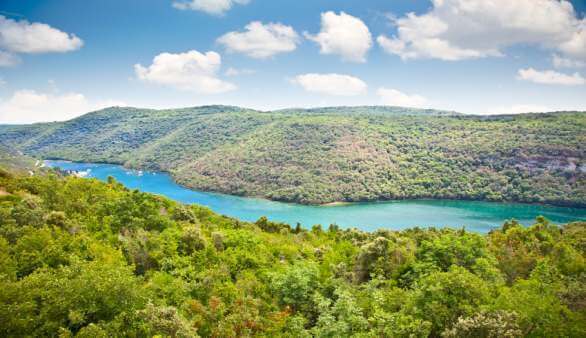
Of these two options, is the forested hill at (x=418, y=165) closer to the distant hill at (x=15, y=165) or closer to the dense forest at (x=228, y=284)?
the distant hill at (x=15, y=165)

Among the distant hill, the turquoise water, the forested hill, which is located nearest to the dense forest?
the distant hill

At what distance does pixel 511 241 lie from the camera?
143 ft

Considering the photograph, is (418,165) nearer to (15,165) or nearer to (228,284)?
(15,165)

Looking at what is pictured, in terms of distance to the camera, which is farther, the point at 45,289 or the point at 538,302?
the point at 538,302

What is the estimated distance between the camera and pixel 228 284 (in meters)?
22.5

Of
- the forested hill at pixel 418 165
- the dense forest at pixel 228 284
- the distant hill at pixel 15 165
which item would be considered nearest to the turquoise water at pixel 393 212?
the forested hill at pixel 418 165

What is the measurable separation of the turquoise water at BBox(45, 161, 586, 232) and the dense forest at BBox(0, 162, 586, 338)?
75580 millimetres

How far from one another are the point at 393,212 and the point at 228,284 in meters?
111

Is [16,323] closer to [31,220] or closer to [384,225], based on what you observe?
[31,220]

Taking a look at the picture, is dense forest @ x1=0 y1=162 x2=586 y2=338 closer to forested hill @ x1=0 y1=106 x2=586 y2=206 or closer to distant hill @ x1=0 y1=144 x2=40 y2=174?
distant hill @ x1=0 y1=144 x2=40 y2=174

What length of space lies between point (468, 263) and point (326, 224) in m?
81.8

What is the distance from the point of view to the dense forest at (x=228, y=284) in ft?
48.9

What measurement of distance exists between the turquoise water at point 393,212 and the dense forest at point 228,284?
248 ft

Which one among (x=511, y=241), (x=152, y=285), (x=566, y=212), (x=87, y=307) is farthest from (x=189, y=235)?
(x=566, y=212)
